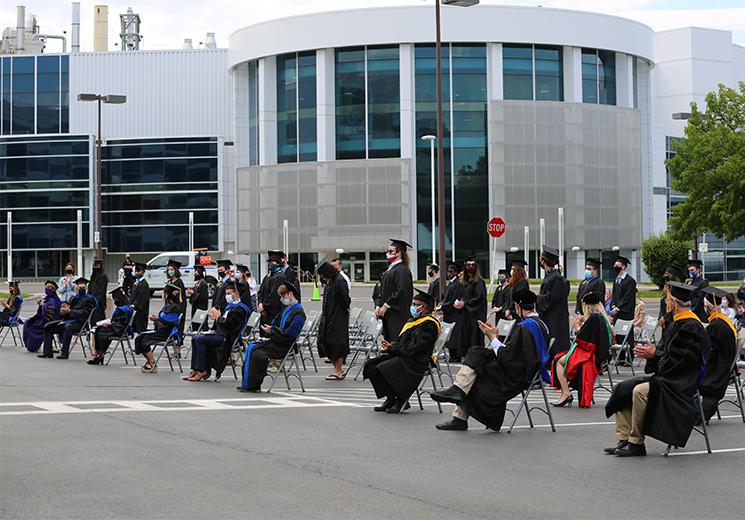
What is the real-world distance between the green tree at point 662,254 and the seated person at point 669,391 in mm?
39551

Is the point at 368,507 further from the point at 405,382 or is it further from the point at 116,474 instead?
the point at 405,382

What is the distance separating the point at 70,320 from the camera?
21.1m

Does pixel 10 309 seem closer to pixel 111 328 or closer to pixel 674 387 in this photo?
pixel 111 328

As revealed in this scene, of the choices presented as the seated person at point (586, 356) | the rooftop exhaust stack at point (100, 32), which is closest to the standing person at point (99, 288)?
the seated person at point (586, 356)

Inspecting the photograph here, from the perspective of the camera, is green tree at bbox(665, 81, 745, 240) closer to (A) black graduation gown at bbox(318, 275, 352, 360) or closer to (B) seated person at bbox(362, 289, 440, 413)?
(A) black graduation gown at bbox(318, 275, 352, 360)

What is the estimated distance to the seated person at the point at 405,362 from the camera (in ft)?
41.0

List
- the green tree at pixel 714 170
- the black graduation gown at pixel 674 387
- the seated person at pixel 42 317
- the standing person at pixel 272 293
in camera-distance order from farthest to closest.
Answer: the green tree at pixel 714 170 → the seated person at pixel 42 317 → the standing person at pixel 272 293 → the black graduation gown at pixel 674 387

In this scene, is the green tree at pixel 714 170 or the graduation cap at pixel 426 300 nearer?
the graduation cap at pixel 426 300

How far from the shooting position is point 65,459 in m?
8.84

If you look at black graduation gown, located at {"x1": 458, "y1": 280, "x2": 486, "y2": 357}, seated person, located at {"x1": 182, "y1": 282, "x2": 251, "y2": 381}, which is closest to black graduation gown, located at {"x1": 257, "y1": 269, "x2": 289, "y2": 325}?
seated person, located at {"x1": 182, "y1": 282, "x2": 251, "y2": 381}

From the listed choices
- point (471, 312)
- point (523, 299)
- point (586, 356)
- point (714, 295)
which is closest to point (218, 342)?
point (471, 312)

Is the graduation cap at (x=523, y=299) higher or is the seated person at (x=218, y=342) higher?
the graduation cap at (x=523, y=299)

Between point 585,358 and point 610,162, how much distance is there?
55.3 m

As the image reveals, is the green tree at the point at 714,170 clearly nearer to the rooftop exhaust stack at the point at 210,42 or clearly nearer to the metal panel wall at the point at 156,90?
the metal panel wall at the point at 156,90
